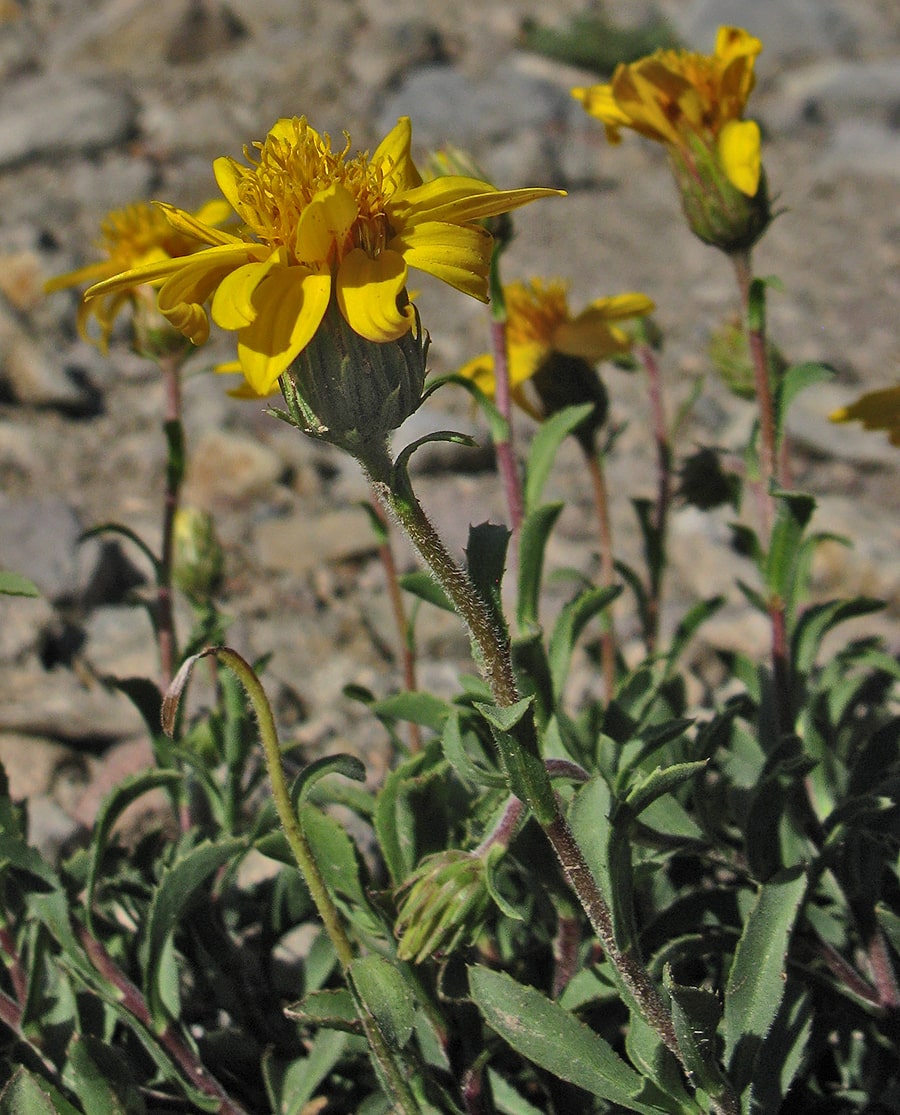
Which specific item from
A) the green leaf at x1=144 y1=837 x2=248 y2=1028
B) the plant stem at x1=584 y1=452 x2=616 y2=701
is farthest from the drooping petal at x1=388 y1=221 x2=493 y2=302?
the plant stem at x1=584 y1=452 x2=616 y2=701

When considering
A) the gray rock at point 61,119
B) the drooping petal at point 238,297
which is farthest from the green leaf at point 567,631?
the gray rock at point 61,119

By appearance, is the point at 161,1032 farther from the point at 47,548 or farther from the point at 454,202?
the point at 47,548

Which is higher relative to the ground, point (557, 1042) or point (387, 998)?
point (387, 998)

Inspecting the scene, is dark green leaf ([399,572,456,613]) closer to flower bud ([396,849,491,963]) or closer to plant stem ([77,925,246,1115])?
flower bud ([396,849,491,963])

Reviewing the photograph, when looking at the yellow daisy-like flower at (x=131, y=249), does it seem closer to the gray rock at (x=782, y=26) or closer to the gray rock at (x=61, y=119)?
the gray rock at (x=61, y=119)

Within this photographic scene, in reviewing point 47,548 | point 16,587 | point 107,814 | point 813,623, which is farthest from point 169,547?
point 47,548

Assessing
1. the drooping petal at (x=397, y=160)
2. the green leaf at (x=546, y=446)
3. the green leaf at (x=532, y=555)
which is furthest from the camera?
the green leaf at (x=546, y=446)

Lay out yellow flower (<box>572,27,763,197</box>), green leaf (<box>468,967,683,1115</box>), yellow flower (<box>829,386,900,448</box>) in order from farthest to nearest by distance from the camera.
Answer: yellow flower (<box>829,386,900,448</box>), yellow flower (<box>572,27,763,197</box>), green leaf (<box>468,967,683,1115</box>)
